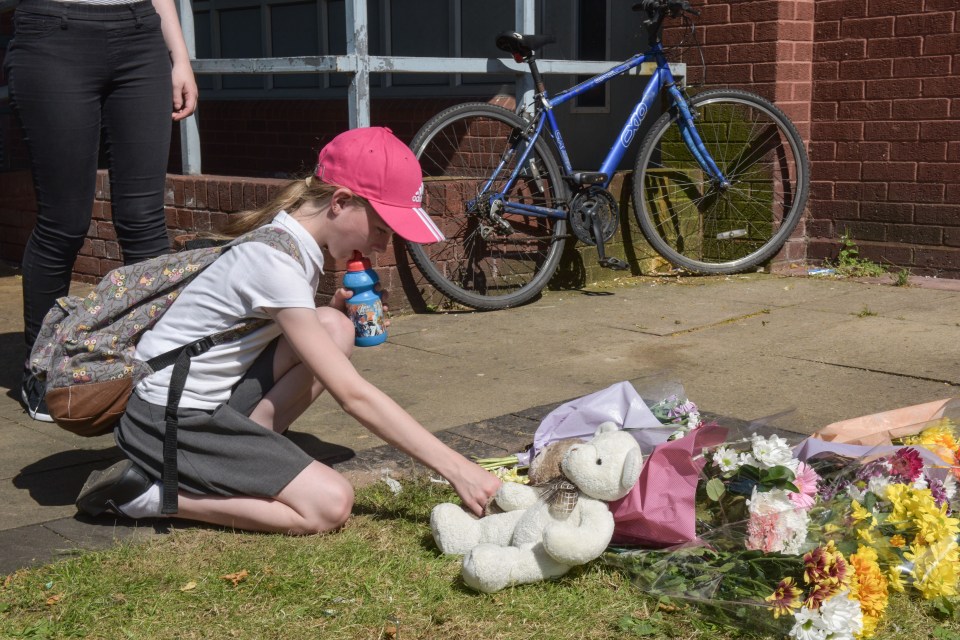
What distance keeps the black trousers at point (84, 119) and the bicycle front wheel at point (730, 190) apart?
326cm

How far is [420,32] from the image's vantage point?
29.8 ft

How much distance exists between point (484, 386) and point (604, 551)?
1.79 metres

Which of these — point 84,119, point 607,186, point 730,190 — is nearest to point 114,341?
point 84,119

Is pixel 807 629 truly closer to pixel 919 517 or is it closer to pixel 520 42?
pixel 919 517

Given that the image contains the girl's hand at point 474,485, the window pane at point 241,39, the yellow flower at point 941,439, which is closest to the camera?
the girl's hand at point 474,485

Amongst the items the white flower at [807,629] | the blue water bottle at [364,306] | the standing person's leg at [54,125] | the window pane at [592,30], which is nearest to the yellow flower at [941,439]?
the white flower at [807,629]

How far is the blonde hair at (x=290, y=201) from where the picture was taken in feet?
9.89

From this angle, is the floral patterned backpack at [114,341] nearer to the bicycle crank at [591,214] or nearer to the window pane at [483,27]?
the bicycle crank at [591,214]

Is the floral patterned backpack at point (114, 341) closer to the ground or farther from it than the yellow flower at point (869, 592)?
farther from it

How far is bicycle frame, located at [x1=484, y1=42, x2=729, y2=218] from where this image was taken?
5973 millimetres

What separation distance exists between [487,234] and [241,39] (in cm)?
567

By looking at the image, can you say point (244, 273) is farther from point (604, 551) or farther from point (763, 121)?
point (763, 121)

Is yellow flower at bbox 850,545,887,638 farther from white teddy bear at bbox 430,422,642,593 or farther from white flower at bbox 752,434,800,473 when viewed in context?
Result: white teddy bear at bbox 430,422,642,593

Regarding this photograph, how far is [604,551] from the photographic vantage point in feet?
8.84
